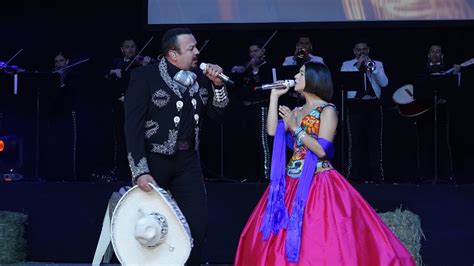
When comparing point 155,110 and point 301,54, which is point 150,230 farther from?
point 301,54

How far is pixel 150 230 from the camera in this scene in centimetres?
474

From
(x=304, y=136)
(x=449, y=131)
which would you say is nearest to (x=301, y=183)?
(x=304, y=136)

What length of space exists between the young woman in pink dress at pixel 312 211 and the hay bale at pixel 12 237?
3.06 metres

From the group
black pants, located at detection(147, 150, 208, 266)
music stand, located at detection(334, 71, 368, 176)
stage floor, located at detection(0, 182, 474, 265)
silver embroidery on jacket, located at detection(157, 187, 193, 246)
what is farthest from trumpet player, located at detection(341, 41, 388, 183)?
silver embroidery on jacket, located at detection(157, 187, 193, 246)

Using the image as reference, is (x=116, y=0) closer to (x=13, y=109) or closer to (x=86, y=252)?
(x=13, y=109)

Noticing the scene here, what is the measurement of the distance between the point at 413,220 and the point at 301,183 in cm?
211

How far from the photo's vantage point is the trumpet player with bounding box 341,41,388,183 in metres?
9.77

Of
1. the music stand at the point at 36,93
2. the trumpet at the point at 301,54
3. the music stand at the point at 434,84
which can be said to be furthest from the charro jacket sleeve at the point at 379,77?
the music stand at the point at 36,93

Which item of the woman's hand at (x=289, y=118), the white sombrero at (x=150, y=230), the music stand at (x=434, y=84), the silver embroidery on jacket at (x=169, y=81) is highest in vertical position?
the music stand at (x=434, y=84)

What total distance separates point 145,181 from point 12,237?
10.8 feet

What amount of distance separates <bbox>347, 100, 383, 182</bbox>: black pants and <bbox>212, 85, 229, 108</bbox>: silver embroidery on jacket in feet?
15.6

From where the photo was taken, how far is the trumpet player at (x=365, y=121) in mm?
9766

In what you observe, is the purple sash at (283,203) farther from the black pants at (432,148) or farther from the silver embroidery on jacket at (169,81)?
the black pants at (432,148)

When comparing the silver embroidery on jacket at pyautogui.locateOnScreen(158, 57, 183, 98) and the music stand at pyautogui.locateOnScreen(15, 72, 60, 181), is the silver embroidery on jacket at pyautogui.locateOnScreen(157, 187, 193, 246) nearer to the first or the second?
the silver embroidery on jacket at pyautogui.locateOnScreen(158, 57, 183, 98)
